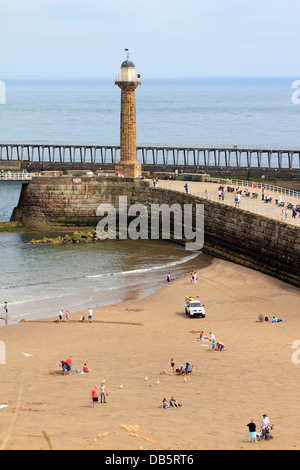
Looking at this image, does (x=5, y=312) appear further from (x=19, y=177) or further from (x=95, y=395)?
(x=19, y=177)

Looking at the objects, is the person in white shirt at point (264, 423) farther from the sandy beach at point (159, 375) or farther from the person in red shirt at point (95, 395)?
the person in red shirt at point (95, 395)

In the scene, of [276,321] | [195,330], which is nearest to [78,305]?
[195,330]

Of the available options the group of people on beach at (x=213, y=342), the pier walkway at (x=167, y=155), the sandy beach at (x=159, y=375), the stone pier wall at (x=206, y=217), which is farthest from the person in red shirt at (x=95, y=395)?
the pier walkway at (x=167, y=155)

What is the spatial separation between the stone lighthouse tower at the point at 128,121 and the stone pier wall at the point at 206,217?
1937 mm

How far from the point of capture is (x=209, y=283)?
48.4m

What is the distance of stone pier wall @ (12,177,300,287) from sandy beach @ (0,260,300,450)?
2.88 metres

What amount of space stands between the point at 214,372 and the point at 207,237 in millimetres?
27335

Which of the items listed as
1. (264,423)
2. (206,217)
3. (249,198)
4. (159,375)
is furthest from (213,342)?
(249,198)

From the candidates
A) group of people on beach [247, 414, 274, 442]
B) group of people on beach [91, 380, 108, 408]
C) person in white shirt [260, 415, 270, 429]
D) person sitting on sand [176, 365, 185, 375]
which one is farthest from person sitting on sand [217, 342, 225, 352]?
person in white shirt [260, 415, 270, 429]

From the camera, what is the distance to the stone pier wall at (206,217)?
4909cm

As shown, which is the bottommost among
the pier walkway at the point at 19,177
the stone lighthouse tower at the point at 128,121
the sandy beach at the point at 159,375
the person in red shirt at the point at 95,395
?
the sandy beach at the point at 159,375

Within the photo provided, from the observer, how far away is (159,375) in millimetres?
31156

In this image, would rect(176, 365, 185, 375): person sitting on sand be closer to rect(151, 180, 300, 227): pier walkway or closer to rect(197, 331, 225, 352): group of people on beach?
rect(197, 331, 225, 352): group of people on beach
